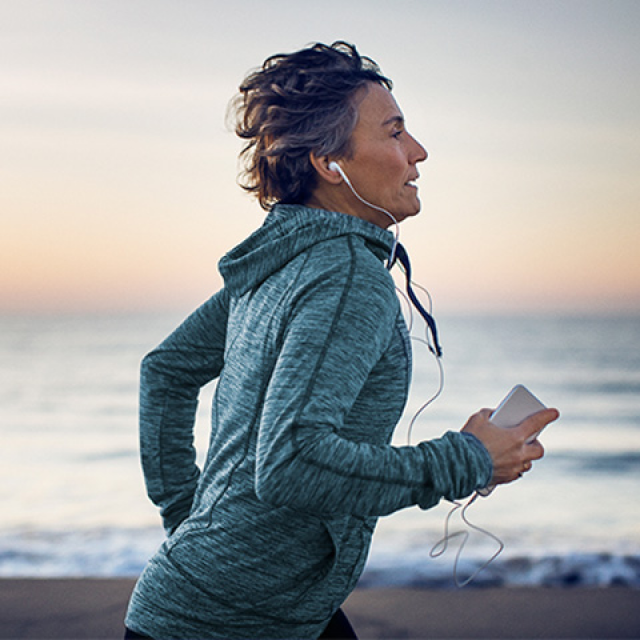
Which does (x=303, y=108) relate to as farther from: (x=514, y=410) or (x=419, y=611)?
(x=419, y=611)

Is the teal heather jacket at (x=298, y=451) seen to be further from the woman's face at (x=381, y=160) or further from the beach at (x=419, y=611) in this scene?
the beach at (x=419, y=611)

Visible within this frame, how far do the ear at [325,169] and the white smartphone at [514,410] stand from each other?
418mm

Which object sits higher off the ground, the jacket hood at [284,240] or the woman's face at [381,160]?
the woman's face at [381,160]

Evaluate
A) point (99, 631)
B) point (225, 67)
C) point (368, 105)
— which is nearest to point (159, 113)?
point (225, 67)

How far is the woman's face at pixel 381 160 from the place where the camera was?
4.12 ft

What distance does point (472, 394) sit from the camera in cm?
1961

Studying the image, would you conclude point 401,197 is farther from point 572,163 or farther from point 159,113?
point 572,163

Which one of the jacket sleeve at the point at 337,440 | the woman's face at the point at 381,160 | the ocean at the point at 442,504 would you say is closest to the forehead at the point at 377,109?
the woman's face at the point at 381,160

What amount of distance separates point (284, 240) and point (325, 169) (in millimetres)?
171

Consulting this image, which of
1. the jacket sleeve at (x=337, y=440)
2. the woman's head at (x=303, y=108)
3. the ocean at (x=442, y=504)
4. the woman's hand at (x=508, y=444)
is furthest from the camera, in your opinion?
the ocean at (x=442, y=504)

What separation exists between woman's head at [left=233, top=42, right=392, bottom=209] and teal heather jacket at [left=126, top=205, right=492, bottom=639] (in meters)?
0.07

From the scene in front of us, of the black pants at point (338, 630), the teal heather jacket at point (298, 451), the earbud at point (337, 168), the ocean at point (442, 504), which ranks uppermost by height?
the ocean at point (442, 504)

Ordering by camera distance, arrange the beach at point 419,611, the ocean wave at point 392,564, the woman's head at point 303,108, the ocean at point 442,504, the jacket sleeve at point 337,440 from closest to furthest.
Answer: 1. the jacket sleeve at point 337,440
2. the woman's head at point 303,108
3. the beach at point 419,611
4. the ocean wave at point 392,564
5. the ocean at point 442,504

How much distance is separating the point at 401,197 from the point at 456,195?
1933cm
